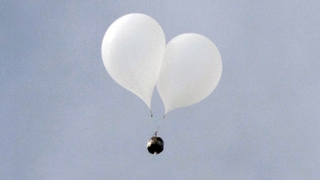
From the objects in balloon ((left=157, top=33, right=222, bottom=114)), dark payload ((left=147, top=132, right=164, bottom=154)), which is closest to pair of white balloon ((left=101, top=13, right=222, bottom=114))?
balloon ((left=157, top=33, right=222, bottom=114))

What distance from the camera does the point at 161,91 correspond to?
23.0 meters

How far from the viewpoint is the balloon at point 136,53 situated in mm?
22312

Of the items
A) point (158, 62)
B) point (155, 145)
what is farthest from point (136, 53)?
point (155, 145)

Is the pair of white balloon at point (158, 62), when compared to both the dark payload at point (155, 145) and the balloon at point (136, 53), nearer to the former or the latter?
the balloon at point (136, 53)

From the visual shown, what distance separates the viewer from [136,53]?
22.3m

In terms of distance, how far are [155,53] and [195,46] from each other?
1.46 m

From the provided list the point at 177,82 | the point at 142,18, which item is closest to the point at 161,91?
the point at 177,82

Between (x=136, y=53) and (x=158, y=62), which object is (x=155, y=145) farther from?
(x=136, y=53)

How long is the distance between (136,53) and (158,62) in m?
0.84

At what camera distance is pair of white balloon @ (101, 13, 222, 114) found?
73.3 feet

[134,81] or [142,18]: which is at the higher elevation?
[142,18]

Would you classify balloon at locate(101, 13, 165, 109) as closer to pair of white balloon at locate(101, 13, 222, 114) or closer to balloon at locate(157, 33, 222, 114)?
pair of white balloon at locate(101, 13, 222, 114)

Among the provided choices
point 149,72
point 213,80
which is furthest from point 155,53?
point 213,80

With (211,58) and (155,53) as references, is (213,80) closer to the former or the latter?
(211,58)
